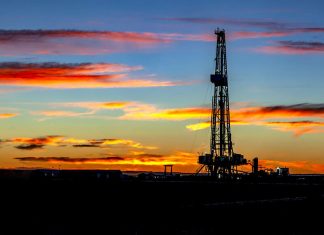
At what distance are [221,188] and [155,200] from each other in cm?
Answer: 2787

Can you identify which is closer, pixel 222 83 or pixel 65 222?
pixel 65 222

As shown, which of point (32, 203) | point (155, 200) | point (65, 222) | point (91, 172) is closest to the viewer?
point (65, 222)

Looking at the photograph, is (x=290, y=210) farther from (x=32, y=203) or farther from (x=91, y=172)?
(x=91, y=172)

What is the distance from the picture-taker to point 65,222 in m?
49.8

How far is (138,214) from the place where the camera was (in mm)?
55625

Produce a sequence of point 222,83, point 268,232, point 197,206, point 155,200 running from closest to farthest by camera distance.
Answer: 1. point 268,232
2. point 197,206
3. point 155,200
4. point 222,83

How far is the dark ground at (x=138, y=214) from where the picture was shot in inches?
1809

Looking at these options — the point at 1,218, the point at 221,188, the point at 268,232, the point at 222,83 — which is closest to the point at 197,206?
the point at 268,232

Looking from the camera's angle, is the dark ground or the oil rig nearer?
the dark ground

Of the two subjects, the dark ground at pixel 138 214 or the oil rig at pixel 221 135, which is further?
the oil rig at pixel 221 135

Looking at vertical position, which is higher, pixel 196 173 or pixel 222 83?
pixel 222 83

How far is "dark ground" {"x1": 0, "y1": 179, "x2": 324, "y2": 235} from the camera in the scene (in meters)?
45.9

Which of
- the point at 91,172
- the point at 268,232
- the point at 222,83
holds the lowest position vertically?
the point at 268,232

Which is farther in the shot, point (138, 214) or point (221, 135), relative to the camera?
point (221, 135)
